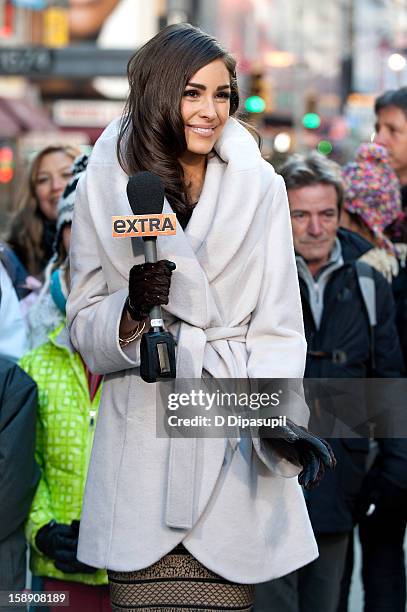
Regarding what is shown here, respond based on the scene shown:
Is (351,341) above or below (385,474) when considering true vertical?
above

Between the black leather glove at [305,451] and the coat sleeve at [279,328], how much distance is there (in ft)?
0.24

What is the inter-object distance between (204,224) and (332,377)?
1413 mm

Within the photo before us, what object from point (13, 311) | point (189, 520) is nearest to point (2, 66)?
point (13, 311)

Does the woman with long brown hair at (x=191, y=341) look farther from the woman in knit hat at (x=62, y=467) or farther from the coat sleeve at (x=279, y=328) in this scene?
the woman in knit hat at (x=62, y=467)

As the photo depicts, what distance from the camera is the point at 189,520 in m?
3.45

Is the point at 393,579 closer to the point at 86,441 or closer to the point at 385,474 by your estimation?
the point at 385,474

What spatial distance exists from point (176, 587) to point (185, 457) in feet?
1.17

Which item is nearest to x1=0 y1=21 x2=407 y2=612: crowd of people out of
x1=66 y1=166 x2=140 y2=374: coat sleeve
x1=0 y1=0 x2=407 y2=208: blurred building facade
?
x1=66 y1=166 x2=140 y2=374: coat sleeve

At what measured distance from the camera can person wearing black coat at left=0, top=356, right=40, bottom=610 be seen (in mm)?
4234

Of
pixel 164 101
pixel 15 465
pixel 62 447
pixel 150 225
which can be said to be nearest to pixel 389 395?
pixel 62 447

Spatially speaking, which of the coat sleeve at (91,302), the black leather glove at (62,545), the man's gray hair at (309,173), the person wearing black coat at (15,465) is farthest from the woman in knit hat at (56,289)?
the coat sleeve at (91,302)

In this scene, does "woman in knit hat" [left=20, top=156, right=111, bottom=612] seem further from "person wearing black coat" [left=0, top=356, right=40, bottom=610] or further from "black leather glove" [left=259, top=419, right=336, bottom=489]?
"black leather glove" [left=259, top=419, right=336, bottom=489]

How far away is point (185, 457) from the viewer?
3.50 m

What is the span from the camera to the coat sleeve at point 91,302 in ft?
11.6
